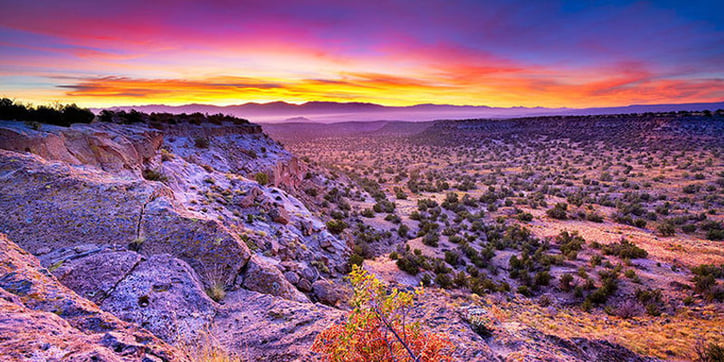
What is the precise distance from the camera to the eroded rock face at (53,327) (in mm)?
2141

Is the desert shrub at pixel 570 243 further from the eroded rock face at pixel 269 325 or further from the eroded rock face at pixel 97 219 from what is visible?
the eroded rock face at pixel 97 219

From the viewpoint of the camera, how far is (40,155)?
23.5 feet

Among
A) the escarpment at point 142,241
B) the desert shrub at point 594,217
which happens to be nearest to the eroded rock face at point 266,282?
the escarpment at point 142,241

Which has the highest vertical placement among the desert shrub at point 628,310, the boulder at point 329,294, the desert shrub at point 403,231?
the boulder at point 329,294

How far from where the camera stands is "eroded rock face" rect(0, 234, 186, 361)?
2.14 meters

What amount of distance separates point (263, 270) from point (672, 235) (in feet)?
64.2

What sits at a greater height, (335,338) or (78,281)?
(78,281)

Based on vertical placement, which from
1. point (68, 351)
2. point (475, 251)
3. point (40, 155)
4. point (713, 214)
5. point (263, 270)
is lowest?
point (475, 251)

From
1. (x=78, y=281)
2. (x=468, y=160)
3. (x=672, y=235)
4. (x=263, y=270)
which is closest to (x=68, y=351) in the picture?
(x=78, y=281)

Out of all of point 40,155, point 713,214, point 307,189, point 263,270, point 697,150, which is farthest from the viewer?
point 697,150

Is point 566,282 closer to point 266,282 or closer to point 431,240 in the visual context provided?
point 431,240

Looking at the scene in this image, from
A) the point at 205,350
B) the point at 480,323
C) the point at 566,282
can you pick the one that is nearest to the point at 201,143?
the point at 205,350

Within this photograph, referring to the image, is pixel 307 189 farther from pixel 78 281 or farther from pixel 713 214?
pixel 713 214

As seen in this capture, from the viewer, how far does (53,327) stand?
2438 millimetres
